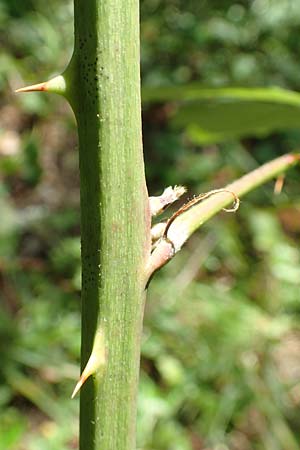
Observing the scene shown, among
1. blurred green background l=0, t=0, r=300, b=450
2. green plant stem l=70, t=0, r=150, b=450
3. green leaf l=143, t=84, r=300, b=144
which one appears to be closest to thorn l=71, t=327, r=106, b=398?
green plant stem l=70, t=0, r=150, b=450

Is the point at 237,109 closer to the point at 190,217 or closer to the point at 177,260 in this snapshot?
the point at 190,217

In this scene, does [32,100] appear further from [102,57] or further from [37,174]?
[102,57]

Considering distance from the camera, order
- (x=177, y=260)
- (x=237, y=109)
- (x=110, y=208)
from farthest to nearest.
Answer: (x=177, y=260), (x=237, y=109), (x=110, y=208)

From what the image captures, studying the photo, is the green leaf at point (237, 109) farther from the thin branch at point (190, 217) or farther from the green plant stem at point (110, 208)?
the green plant stem at point (110, 208)

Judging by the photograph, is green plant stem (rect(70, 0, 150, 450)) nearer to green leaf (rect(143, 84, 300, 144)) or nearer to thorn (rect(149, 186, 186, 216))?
thorn (rect(149, 186, 186, 216))

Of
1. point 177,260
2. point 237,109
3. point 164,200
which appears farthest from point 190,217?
point 177,260

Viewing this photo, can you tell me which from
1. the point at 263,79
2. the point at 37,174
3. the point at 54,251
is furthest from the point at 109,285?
the point at 263,79

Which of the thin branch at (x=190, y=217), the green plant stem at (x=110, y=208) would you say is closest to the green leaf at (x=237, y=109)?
the thin branch at (x=190, y=217)
